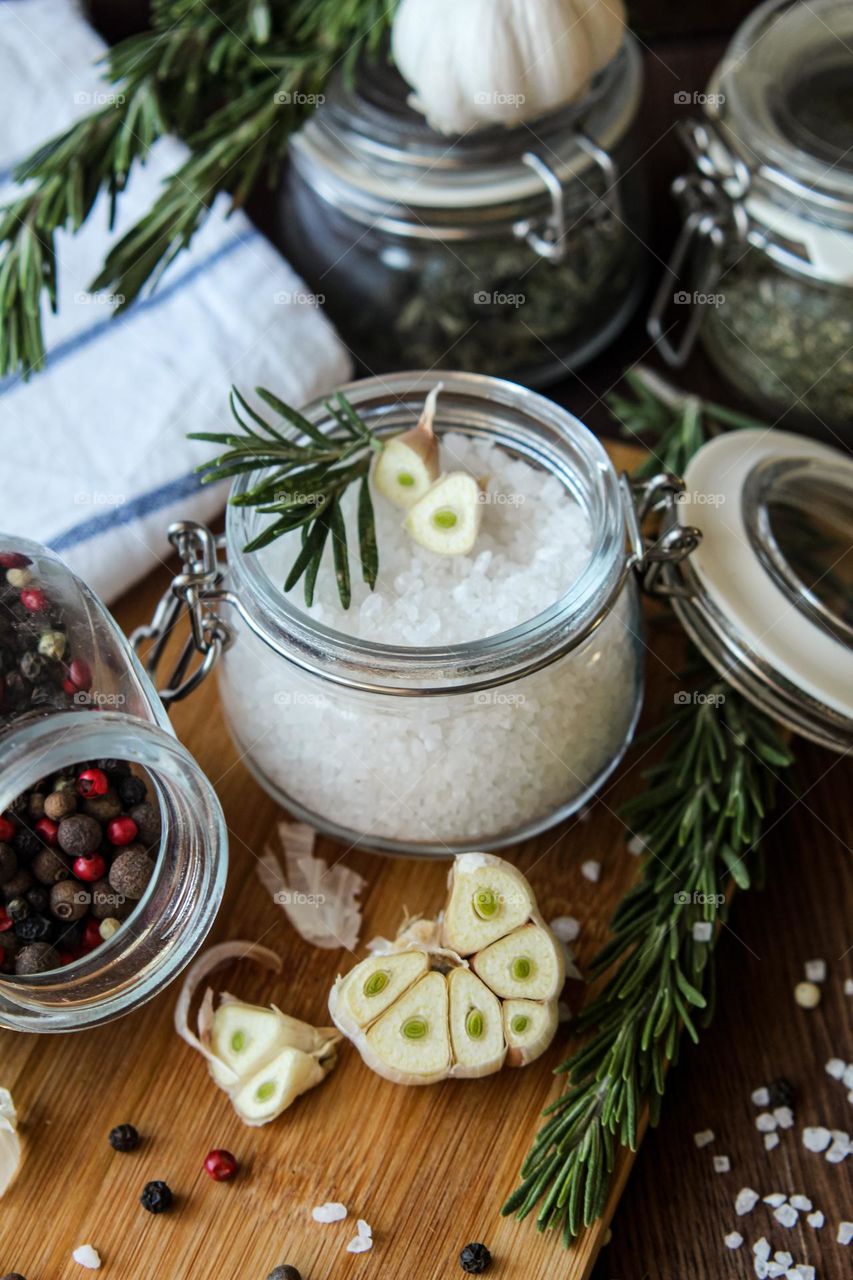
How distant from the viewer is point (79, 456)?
1.42 m

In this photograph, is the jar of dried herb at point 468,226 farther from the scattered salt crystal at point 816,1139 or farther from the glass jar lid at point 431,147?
the scattered salt crystal at point 816,1139

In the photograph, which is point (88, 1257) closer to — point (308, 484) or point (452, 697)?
point (452, 697)

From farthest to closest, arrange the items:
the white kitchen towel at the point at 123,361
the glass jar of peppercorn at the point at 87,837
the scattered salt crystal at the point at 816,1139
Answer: the white kitchen towel at the point at 123,361 < the scattered salt crystal at the point at 816,1139 < the glass jar of peppercorn at the point at 87,837

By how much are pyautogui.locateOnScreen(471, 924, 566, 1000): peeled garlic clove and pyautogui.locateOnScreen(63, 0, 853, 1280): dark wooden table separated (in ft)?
0.59

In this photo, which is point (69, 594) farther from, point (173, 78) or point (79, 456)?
point (173, 78)

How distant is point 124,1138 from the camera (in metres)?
1.05

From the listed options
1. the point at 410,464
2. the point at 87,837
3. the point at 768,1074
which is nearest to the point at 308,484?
the point at 410,464

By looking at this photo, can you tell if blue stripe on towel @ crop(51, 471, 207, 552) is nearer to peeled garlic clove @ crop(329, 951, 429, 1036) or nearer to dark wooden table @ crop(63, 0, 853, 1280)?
peeled garlic clove @ crop(329, 951, 429, 1036)

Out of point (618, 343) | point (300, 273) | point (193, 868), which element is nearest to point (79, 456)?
point (300, 273)

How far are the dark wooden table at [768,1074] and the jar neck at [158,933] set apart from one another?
44 cm

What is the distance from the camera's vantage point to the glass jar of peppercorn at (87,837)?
3.24ft

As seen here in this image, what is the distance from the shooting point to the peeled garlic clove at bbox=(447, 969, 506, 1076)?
1047 mm

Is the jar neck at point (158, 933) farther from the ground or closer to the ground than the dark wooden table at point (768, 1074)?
farther from the ground

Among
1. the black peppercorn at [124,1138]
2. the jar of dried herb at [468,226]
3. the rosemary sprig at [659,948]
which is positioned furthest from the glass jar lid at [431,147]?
the black peppercorn at [124,1138]
